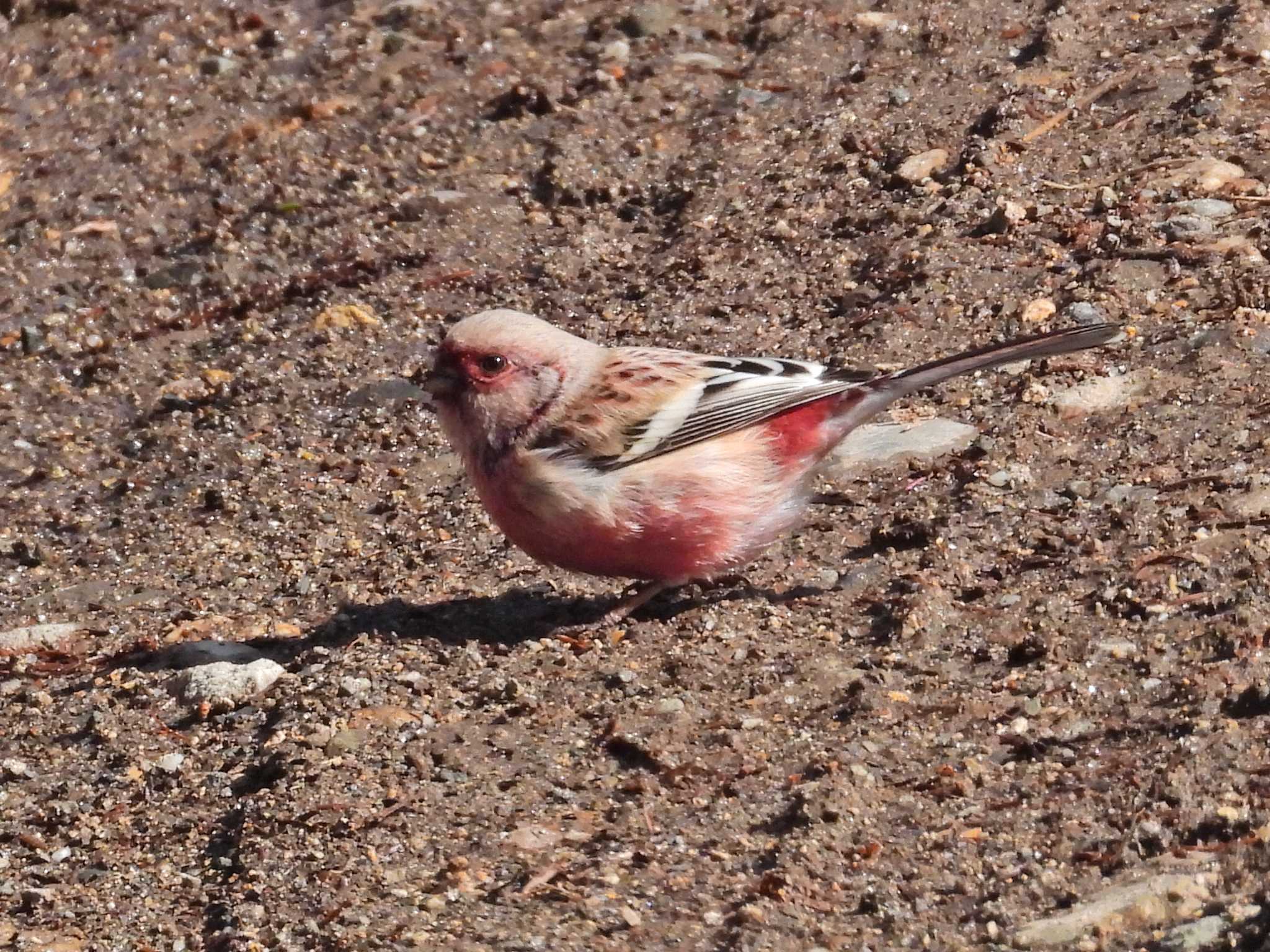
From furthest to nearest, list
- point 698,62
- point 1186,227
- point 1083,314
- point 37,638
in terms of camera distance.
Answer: point 698,62, point 1186,227, point 1083,314, point 37,638

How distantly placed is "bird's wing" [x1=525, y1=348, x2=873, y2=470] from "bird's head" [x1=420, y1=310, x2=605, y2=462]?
11 centimetres

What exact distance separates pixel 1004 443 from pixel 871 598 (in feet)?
3.10

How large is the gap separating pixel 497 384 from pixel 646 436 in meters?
0.53

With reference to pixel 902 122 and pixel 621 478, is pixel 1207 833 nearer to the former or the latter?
pixel 621 478

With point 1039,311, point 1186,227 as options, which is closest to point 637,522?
point 1039,311

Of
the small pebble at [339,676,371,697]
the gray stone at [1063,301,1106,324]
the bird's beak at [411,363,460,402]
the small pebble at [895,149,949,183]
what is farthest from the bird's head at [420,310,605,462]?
the small pebble at [895,149,949,183]

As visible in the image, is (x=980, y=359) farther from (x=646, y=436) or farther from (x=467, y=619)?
(x=467, y=619)

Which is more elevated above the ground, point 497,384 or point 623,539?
point 497,384

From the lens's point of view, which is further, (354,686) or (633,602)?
(633,602)

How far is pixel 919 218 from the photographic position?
7.38 metres

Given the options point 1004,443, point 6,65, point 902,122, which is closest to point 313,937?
point 1004,443

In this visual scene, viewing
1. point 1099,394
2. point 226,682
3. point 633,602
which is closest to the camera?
point 226,682

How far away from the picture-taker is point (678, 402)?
19.4 feet

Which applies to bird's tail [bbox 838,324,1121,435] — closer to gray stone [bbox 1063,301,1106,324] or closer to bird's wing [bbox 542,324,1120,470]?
bird's wing [bbox 542,324,1120,470]
